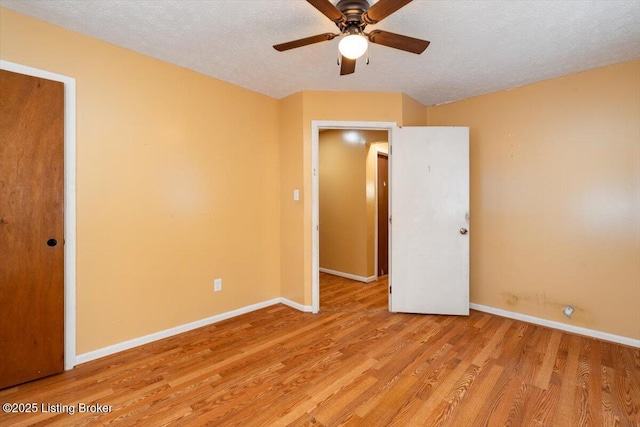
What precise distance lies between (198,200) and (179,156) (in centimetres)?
44

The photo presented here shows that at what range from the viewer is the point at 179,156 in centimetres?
268

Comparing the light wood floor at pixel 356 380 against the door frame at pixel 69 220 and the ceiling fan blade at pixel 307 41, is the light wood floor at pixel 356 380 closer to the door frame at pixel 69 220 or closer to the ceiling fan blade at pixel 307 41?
the door frame at pixel 69 220

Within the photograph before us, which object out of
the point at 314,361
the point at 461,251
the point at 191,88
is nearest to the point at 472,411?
the point at 314,361

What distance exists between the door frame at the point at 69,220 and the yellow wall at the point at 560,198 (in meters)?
3.72

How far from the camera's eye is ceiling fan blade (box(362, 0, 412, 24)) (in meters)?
1.44

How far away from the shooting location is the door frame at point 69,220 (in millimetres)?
2105

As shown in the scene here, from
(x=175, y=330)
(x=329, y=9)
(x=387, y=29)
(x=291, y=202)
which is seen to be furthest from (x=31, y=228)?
(x=387, y=29)

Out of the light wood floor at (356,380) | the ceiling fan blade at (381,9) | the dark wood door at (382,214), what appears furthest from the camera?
the dark wood door at (382,214)

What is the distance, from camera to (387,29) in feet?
6.80

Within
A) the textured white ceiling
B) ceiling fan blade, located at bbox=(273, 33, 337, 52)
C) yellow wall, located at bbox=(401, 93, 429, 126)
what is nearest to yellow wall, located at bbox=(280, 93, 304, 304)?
the textured white ceiling

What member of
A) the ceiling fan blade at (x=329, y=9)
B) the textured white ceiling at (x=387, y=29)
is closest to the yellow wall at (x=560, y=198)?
the textured white ceiling at (x=387, y=29)

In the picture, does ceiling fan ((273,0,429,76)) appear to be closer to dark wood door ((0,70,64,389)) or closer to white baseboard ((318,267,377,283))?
dark wood door ((0,70,64,389))

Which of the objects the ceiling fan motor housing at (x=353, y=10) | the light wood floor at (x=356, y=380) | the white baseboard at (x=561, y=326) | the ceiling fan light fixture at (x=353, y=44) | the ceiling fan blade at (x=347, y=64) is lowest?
the light wood floor at (x=356, y=380)

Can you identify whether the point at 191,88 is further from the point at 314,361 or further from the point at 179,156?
the point at 314,361
